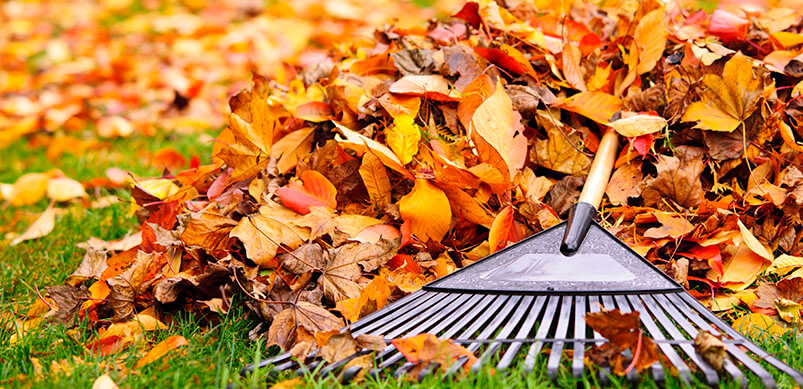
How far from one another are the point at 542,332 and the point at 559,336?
0.03 meters

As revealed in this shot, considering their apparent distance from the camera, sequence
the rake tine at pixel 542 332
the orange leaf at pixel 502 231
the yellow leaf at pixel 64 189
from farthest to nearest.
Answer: the yellow leaf at pixel 64 189
the orange leaf at pixel 502 231
the rake tine at pixel 542 332

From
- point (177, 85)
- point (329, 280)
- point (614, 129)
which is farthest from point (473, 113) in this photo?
point (177, 85)

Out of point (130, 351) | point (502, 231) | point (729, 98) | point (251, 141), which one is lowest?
point (130, 351)

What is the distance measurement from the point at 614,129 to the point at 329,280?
2.46 ft

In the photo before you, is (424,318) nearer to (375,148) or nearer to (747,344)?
(375,148)

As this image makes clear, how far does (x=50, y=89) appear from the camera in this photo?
3467mm

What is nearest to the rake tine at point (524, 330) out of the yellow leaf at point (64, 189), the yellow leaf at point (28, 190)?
the yellow leaf at point (64, 189)

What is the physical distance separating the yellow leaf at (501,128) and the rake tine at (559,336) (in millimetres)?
368

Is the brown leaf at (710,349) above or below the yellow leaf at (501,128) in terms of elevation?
below

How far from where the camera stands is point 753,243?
56.7 inches

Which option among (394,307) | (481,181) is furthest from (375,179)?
(394,307)

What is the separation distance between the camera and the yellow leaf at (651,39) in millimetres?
1699

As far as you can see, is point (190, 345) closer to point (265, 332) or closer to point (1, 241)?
point (265, 332)

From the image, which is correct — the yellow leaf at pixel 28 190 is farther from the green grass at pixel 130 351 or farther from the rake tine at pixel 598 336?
the rake tine at pixel 598 336
